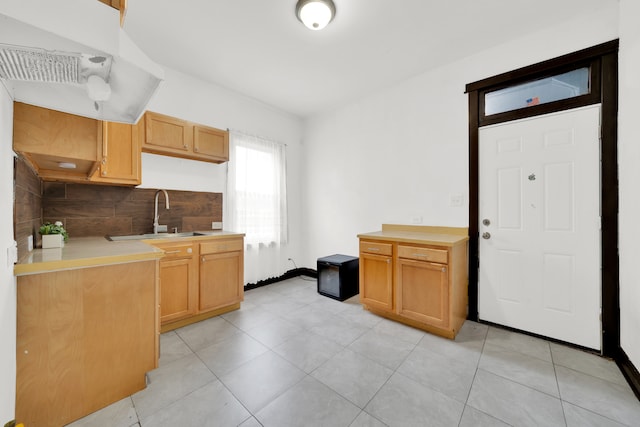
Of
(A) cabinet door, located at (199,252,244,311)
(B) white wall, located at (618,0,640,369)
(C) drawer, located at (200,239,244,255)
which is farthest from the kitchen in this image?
(A) cabinet door, located at (199,252,244,311)

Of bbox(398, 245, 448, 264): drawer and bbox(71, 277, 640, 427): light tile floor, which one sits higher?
bbox(398, 245, 448, 264): drawer

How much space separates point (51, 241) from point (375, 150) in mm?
3274

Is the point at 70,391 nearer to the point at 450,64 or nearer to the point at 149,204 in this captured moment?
the point at 149,204

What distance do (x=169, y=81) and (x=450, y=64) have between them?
10.5 ft

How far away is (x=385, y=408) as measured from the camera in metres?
1.44

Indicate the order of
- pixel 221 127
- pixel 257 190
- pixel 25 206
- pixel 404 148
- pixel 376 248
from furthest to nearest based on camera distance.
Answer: pixel 257 190
pixel 221 127
pixel 404 148
pixel 376 248
pixel 25 206

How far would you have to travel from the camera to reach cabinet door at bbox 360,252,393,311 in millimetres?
2547

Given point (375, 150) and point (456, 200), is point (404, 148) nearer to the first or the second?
point (375, 150)

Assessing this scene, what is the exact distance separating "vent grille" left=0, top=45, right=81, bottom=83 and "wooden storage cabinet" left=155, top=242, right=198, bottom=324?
1682 mm

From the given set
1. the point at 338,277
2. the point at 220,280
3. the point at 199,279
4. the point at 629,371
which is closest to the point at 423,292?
the point at 338,277

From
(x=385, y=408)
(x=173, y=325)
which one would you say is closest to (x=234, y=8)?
(x=173, y=325)

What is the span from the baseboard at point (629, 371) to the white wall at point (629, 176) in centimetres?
4

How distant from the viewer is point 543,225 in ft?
7.16

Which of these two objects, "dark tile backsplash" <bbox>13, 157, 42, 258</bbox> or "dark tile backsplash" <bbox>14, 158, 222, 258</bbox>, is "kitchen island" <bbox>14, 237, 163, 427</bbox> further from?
"dark tile backsplash" <bbox>14, 158, 222, 258</bbox>
